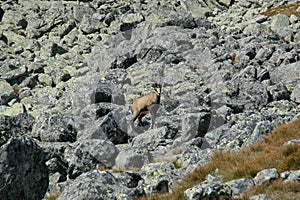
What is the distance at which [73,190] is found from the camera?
12.1 m

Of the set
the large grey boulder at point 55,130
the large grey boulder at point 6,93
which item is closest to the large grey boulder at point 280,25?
the large grey boulder at point 55,130

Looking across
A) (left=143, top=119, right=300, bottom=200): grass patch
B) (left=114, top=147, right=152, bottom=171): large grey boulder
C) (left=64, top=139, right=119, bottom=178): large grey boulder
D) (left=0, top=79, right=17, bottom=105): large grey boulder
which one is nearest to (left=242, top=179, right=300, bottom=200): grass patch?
(left=143, top=119, right=300, bottom=200): grass patch

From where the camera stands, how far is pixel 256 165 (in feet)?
41.5

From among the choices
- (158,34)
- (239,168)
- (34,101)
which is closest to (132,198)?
(239,168)

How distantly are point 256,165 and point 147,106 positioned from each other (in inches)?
578

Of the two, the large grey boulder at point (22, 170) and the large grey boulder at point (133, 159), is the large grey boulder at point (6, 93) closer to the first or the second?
the large grey boulder at point (133, 159)

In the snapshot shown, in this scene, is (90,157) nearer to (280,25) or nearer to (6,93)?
(6,93)

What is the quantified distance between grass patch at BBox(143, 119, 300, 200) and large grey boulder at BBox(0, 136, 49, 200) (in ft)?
15.3

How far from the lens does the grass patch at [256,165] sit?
1064 cm

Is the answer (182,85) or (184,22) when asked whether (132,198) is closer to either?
(182,85)

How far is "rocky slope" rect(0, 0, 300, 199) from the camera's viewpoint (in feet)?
49.7

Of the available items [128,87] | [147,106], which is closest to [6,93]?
[128,87]

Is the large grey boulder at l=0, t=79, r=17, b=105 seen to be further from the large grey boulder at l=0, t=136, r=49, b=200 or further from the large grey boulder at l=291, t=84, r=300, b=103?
the large grey boulder at l=0, t=136, r=49, b=200

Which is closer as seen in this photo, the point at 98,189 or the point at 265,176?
the point at 265,176
